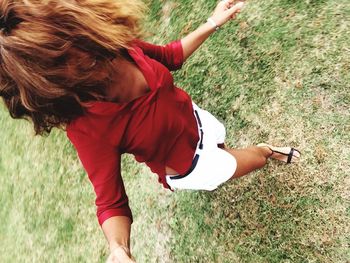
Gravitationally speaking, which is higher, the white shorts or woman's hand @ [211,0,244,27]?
woman's hand @ [211,0,244,27]

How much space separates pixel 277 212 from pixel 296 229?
0.16 metres

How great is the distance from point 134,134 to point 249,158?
0.96m

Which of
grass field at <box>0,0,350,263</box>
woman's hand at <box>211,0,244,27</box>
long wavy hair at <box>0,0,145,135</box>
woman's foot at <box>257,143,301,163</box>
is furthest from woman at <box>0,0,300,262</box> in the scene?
grass field at <box>0,0,350,263</box>

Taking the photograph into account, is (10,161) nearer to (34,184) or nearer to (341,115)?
(34,184)

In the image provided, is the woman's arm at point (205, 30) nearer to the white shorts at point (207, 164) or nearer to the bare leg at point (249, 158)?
the white shorts at point (207, 164)

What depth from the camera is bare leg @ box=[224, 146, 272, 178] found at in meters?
2.42

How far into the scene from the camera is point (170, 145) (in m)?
1.97

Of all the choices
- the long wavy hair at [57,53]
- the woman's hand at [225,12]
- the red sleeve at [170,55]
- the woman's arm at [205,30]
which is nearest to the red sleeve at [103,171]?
the long wavy hair at [57,53]

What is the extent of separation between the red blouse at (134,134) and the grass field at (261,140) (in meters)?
1.00

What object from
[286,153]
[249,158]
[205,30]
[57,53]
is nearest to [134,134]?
[57,53]

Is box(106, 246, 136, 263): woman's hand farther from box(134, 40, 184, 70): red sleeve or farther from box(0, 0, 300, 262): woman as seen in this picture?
box(134, 40, 184, 70): red sleeve

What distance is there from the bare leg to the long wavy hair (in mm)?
1018

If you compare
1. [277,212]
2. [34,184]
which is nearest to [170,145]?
[277,212]

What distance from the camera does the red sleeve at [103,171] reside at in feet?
5.63
